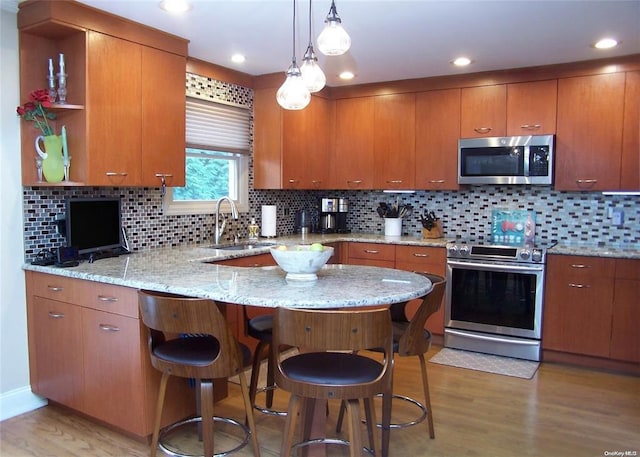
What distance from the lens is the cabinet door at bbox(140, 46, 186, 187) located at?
10.7 ft

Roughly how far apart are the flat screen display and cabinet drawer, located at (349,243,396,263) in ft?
6.97

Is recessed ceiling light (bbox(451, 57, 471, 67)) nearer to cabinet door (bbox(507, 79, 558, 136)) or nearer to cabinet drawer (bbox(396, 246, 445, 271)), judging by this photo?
cabinet door (bbox(507, 79, 558, 136))

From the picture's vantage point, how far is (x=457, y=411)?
3059mm

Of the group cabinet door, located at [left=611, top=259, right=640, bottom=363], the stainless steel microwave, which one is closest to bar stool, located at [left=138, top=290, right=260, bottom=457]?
cabinet door, located at [left=611, top=259, right=640, bottom=363]

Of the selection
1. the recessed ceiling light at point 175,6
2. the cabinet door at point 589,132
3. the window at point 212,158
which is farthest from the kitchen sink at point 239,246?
the cabinet door at point 589,132

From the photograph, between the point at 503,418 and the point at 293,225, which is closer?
the point at 503,418

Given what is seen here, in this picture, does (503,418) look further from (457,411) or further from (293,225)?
(293,225)

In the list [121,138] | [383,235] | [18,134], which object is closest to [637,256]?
[383,235]

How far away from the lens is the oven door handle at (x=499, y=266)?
3.94 metres

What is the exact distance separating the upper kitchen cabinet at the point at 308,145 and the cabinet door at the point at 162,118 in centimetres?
119

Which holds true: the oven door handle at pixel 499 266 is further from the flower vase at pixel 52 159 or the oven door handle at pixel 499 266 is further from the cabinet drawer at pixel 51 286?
the flower vase at pixel 52 159

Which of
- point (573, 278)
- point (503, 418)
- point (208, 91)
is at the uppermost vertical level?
point (208, 91)

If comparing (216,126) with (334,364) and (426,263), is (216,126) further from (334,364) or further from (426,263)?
(334,364)

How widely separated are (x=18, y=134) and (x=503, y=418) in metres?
3.24
